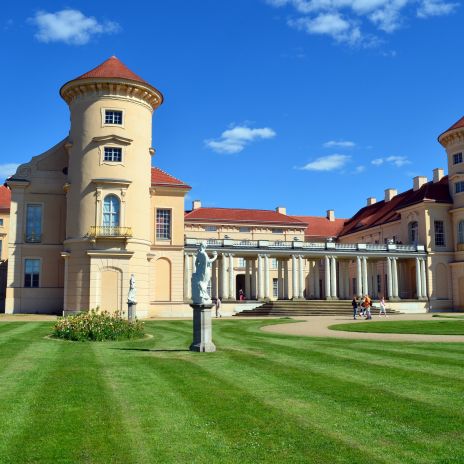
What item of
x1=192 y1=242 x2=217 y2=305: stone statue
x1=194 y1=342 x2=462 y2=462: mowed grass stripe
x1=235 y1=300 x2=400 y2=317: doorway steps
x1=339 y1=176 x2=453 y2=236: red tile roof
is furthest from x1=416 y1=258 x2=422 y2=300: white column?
x1=194 y1=342 x2=462 y2=462: mowed grass stripe

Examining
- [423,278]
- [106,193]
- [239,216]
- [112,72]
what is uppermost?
[112,72]

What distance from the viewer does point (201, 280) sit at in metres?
17.8

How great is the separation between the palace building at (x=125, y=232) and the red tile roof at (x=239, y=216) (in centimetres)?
1469

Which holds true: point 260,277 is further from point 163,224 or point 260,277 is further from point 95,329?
point 95,329

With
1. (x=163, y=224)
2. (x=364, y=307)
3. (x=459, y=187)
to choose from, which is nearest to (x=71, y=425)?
(x=364, y=307)

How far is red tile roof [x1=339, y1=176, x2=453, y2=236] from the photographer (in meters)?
56.0

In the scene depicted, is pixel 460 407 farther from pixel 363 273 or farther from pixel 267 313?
pixel 363 273

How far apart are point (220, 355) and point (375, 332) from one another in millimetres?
12232

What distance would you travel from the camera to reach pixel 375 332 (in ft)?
85.4

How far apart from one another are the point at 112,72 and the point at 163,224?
13.1 metres

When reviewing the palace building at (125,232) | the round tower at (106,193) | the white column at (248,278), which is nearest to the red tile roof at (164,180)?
the palace building at (125,232)

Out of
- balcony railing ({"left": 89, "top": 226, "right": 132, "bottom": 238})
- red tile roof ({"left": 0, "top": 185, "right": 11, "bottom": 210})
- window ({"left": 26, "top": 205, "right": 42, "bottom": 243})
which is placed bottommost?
balcony railing ({"left": 89, "top": 226, "right": 132, "bottom": 238})

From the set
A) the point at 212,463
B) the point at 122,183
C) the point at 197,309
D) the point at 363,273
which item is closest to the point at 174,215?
the point at 122,183

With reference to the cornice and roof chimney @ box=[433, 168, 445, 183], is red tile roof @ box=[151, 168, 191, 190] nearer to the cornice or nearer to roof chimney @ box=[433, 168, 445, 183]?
the cornice
